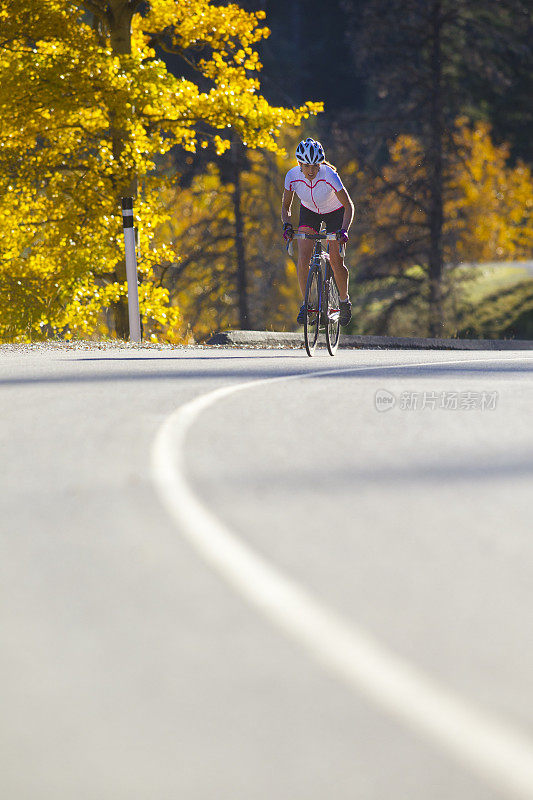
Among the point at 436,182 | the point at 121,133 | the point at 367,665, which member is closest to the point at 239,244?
the point at 436,182

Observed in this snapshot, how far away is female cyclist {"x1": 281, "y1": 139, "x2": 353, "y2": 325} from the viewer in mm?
13914

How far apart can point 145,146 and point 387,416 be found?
588 inches

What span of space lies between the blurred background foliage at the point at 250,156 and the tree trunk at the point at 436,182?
6 cm

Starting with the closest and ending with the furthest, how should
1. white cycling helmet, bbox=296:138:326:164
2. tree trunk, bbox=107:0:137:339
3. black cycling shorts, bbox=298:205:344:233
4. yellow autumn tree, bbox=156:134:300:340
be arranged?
white cycling helmet, bbox=296:138:326:164 < black cycling shorts, bbox=298:205:344:233 < tree trunk, bbox=107:0:137:339 < yellow autumn tree, bbox=156:134:300:340

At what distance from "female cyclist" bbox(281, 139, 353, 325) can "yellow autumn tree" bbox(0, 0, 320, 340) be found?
26.9ft

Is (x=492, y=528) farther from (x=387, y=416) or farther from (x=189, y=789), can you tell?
(x=387, y=416)

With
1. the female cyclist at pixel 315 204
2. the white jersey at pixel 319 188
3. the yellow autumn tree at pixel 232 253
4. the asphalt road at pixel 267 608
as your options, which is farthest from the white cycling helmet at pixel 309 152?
the yellow autumn tree at pixel 232 253

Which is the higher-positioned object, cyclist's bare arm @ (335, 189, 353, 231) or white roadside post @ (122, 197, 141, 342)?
cyclist's bare arm @ (335, 189, 353, 231)

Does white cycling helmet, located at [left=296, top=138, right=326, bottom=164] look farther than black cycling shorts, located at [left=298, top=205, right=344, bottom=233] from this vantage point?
No

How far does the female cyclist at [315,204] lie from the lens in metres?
13.9

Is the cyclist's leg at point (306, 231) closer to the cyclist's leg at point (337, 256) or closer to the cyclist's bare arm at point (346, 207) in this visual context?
the cyclist's leg at point (337, 256)

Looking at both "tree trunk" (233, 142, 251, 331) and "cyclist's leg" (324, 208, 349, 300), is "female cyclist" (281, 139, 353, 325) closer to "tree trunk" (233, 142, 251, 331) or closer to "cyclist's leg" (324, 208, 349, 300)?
"cyclist's leg" (324, 208, 349, 300)

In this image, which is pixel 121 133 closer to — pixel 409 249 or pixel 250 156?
pixel 409 249

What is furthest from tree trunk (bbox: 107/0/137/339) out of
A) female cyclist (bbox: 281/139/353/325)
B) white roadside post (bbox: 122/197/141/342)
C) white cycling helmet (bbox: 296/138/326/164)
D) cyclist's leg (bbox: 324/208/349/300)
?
white cycling helmet (bbox: 296/138/326/164)
